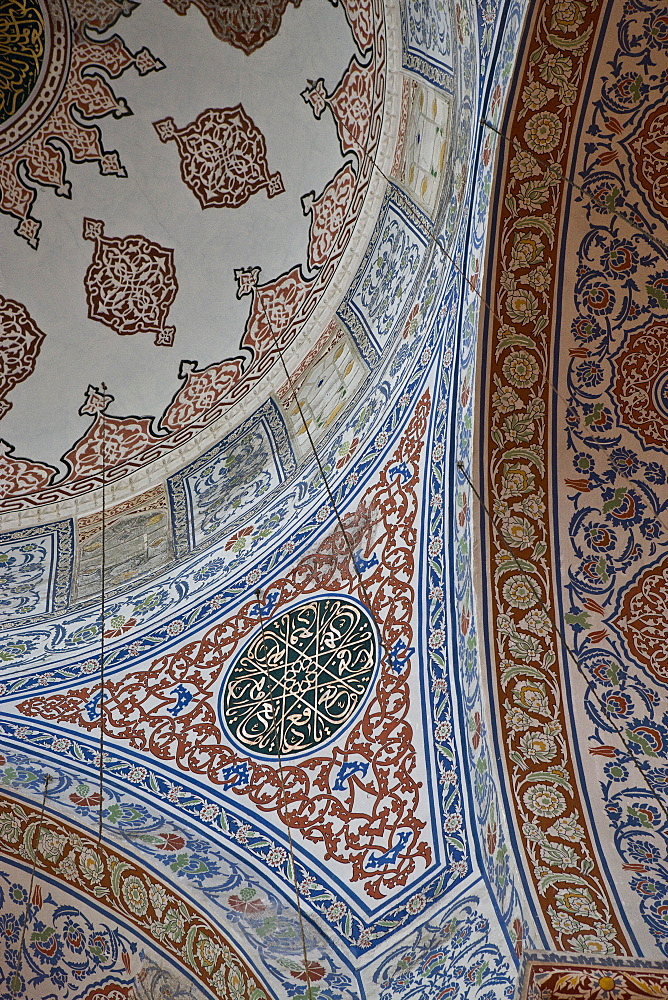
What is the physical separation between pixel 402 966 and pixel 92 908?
1567 mm

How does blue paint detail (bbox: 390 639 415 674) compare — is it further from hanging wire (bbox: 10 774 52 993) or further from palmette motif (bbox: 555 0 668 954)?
hanging wire (bbox: 10 774 52 993)

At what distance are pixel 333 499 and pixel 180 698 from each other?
1.31 m

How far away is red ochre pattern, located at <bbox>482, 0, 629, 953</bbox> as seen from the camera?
3.79 metres

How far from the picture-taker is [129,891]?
4.88 meters

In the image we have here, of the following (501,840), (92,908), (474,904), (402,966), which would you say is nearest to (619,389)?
(501,840)

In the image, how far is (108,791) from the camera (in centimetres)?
505

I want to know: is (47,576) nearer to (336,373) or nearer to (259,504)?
(259,504)

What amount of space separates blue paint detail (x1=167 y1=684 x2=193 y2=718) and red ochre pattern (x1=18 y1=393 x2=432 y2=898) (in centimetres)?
3

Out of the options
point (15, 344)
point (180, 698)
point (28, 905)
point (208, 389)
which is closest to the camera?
point (28, 905)

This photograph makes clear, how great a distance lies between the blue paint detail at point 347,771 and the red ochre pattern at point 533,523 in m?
0.91

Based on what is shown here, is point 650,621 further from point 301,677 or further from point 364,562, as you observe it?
point 301,677

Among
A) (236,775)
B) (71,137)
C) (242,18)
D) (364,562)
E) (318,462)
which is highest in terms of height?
(242,18)

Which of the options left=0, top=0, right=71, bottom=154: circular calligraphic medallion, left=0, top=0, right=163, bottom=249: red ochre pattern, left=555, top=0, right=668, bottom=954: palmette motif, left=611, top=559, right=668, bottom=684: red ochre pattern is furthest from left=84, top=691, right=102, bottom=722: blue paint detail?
left=0, top=0, right=71, bottom=154: circular calligraphic medallion

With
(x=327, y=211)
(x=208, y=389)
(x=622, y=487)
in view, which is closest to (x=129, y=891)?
(x=208, y=389)
